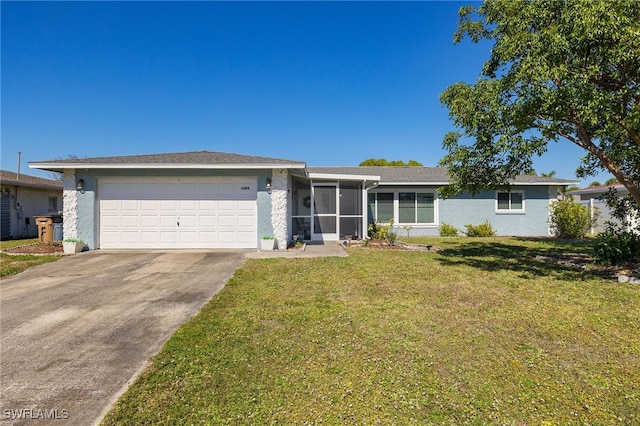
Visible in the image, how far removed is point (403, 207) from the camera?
52.6 feet

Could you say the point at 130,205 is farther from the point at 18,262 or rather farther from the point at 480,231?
the point at 480,231

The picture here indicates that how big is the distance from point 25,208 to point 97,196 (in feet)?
34.3

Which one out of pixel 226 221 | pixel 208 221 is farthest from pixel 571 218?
pixel 208 221

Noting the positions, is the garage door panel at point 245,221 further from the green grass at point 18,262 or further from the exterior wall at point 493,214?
the exterior wall at point 493,214

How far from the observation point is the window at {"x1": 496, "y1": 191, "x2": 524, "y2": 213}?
16.2 meters

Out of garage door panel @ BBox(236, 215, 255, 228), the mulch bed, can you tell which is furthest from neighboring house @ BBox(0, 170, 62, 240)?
garage door panel @ BBox(236, 215, 255, 228)

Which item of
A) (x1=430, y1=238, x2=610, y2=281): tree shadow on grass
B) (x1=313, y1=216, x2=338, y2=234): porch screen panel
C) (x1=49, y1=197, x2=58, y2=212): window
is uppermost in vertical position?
(x1=49, y1=197, x2=58, y2=212): window

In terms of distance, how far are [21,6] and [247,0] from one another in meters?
6.67

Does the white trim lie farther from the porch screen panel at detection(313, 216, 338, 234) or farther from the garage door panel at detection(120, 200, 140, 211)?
the garage door panel at detection(120, 200, 140, 211)

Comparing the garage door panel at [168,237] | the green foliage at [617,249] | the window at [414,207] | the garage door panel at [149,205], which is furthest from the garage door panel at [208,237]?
the green foliage at [617,249]

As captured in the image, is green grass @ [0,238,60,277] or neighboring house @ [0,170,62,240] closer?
green grass @ [0,238,60,277]

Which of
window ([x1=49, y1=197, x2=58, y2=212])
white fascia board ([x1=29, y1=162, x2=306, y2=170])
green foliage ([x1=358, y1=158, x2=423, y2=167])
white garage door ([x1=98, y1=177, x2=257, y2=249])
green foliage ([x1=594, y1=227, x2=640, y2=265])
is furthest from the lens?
green foliage ([x1=358, y1=158, x2=423, y2=167])

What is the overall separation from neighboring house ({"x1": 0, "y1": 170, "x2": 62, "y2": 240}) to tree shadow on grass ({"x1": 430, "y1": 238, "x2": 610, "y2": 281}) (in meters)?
20.5

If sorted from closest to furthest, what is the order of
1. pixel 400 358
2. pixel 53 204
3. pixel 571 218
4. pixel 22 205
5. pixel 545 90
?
pixel 400 358, pixel 545 90, pixel 571 218, pixel 22 205, pixel 53 204
